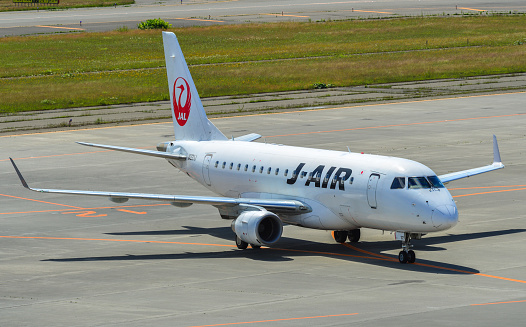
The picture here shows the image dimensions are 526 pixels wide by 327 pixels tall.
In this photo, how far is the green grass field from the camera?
341ft

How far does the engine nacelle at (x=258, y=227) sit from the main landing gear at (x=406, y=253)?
5097 mm

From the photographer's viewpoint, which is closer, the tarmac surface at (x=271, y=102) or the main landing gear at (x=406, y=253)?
the main landing gear at (x=406, y=253)

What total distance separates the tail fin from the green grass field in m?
47.6

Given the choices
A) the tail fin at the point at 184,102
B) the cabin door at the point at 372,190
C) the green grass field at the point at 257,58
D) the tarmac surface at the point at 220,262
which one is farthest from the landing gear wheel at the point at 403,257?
the green grass field at the point at 257,58

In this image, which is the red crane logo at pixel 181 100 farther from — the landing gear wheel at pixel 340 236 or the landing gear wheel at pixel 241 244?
the landing gear wheel at pixel 340 236

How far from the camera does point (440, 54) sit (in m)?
126

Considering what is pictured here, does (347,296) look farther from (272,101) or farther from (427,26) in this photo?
(427,26)

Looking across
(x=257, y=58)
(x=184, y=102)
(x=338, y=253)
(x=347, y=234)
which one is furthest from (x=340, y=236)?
(x=257, y=58)

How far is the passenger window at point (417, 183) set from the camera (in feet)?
116

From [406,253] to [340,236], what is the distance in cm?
493

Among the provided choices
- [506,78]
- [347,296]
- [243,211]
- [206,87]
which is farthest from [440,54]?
[347,296]

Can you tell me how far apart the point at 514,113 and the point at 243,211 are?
161 feet

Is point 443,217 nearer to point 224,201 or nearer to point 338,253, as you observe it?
point 338,253

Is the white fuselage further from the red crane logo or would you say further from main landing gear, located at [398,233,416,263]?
the red crane logo
